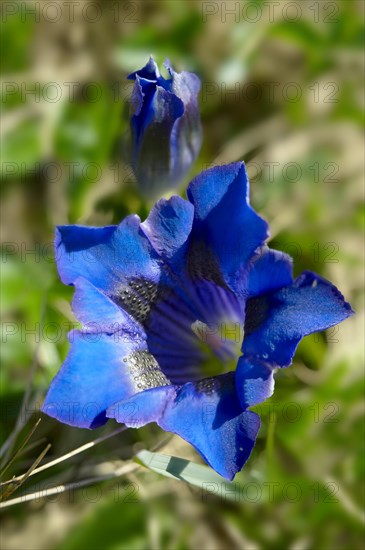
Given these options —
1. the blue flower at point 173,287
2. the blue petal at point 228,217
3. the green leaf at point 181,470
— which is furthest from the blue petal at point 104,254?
the green leaf at point 181,470

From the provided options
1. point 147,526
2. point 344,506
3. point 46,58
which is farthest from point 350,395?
point 46,58

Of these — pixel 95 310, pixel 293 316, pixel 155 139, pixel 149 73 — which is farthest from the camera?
pixel 155 139

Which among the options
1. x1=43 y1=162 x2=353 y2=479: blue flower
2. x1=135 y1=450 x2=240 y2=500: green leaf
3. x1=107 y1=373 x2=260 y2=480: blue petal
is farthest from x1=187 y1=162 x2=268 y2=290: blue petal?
x1=135 y1=450 x2=240 y2=500: green leaf

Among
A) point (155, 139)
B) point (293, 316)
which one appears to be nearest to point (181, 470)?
point (293, 316)

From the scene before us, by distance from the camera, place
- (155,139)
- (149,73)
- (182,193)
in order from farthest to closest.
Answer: (182,193) → (155,139) → (149,73)

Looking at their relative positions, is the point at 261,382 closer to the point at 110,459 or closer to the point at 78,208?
the point at 110,459

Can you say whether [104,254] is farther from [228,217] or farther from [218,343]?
[218,343]

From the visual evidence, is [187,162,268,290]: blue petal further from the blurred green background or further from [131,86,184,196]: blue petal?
the blurred green background
